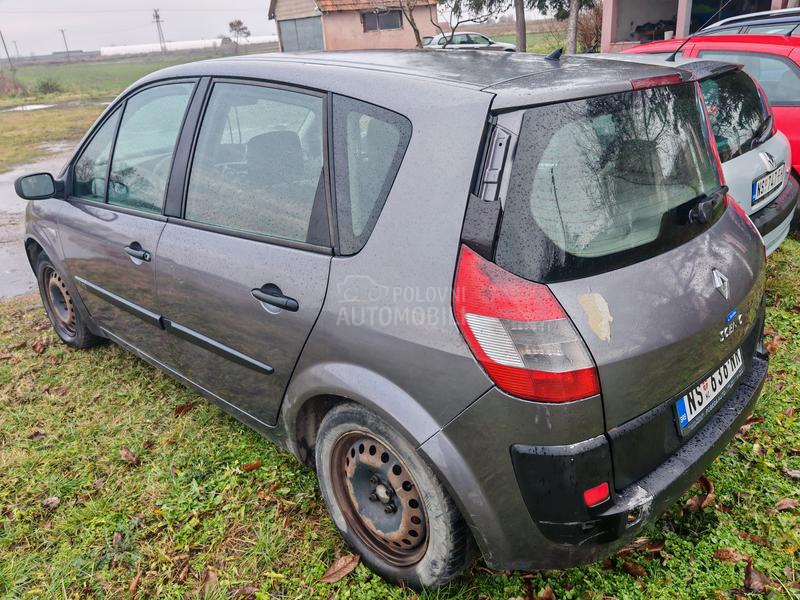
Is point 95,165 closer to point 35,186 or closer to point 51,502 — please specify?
point 35,186

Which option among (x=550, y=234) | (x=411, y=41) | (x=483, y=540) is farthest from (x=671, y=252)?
(x=411, y=41)

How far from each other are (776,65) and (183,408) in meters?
5.58

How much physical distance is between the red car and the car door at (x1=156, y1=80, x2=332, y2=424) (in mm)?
4448

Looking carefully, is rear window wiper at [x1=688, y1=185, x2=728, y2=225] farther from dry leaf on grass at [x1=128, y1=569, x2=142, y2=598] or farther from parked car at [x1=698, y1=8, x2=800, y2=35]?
parked car at [x1=698, y1=8, x2=800, y2=35]

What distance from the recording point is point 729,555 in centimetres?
224

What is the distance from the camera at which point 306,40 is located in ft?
111

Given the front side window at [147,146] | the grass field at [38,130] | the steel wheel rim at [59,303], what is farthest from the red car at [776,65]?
the grass field at [38,130]

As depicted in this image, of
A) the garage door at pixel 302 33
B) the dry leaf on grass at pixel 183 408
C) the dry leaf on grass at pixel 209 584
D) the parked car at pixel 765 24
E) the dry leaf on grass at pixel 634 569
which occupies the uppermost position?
the garage door at pixel 302 33

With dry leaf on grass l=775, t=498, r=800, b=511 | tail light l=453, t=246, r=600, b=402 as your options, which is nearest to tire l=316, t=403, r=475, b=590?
tail light l=453, t=246, r=600, b=402

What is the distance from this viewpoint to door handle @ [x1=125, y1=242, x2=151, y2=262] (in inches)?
112

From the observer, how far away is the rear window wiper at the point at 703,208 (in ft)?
6.68

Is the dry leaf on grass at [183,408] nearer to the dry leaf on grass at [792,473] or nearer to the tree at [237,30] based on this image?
the dry leaf on grass at [792,473]

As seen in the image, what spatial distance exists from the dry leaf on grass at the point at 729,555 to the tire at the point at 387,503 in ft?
3.29

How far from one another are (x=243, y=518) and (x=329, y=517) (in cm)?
39
